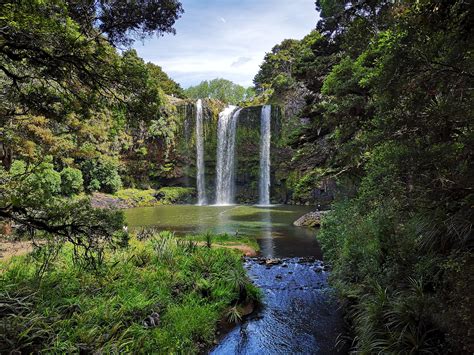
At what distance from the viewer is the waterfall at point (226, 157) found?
36.5m

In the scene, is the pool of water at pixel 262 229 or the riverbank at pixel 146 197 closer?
the pool of water at pixel 262 229

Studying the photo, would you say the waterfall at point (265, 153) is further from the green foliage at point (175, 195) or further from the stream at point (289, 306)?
the stream at point (289, 306)

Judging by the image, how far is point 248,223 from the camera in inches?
796

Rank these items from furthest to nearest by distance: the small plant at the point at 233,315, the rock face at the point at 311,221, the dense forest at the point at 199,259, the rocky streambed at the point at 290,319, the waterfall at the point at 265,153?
1. the waterfall at the point at 265,153
2. the rock face at the point at 311,221
3. the small plant at the point at 233,315
4. the rocky streambed at the point at 290,319
5. the dense forest at the point at 199,259

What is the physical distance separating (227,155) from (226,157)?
0.83 ft

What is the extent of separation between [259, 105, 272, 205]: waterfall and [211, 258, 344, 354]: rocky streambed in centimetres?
2478

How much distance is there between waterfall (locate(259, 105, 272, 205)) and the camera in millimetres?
35031

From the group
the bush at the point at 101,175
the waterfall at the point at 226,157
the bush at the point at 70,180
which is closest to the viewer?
the bush at the point at 70,180

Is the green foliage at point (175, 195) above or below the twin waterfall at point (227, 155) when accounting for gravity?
below

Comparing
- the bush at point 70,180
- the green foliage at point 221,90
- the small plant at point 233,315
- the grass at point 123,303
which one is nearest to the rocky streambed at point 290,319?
the small plant at point 233,315

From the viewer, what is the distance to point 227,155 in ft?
121

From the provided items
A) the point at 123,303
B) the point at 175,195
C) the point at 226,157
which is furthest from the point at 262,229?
the point at 175,195

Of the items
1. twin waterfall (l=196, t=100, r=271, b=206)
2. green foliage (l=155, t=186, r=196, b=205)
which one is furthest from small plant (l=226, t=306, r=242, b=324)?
green foliage (l=155, t=186, r=196, b=205)

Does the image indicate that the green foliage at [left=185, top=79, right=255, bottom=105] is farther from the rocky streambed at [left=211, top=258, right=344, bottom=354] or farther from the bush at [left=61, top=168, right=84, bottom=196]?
the rocky streambed at [left=211, top=258, right=344, bottom=354]
